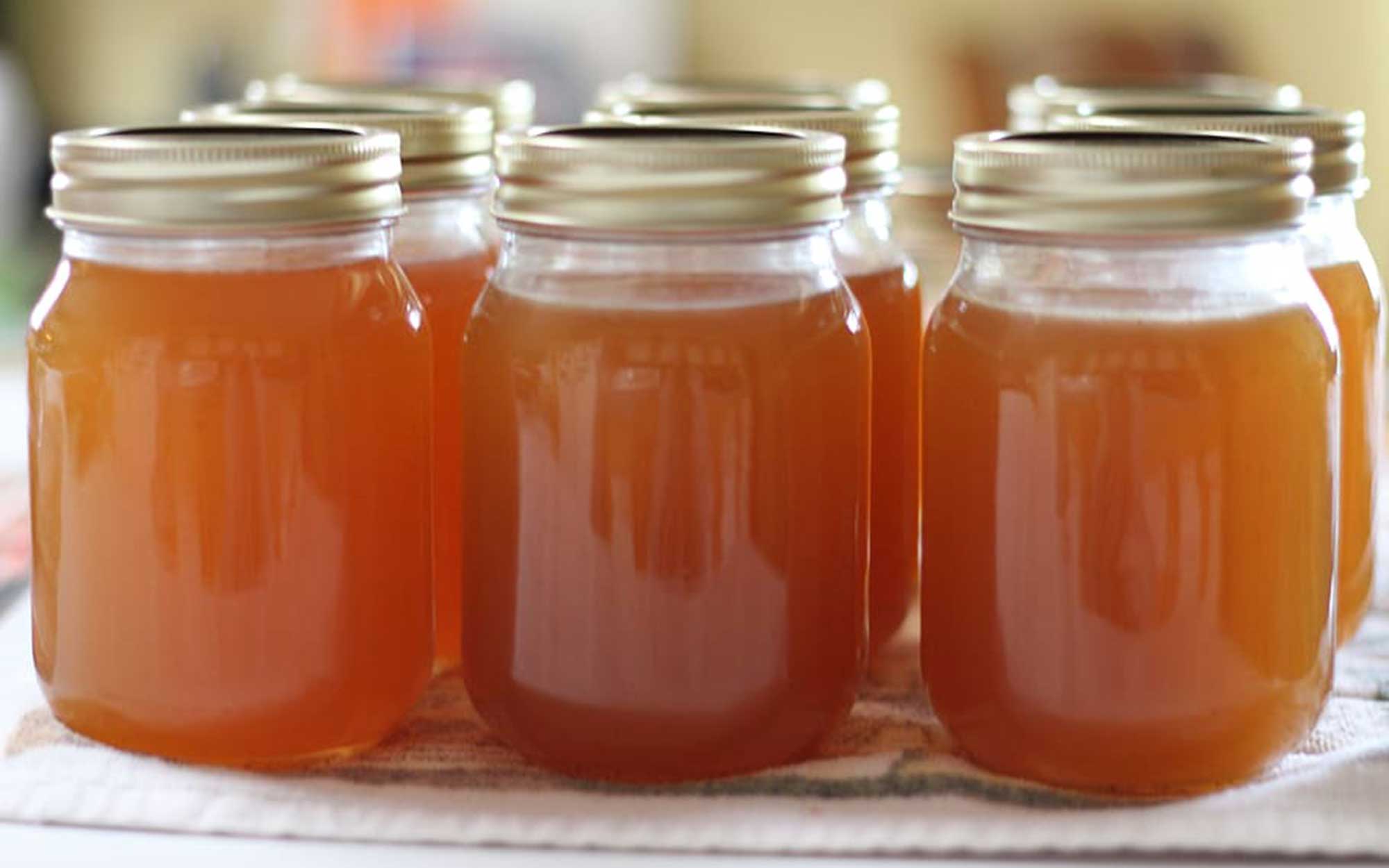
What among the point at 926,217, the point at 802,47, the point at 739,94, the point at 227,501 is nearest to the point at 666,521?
the point at 227,501

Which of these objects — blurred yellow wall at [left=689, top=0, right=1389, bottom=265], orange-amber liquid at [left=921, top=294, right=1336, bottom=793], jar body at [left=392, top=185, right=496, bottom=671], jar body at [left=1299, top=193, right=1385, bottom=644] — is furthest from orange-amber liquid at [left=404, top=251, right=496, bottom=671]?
blurred yellow wall at [left=689, top=0, right=1389, bottom=265]

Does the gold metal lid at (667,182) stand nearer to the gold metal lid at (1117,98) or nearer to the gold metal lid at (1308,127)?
the gold metal lid at (1308,127)

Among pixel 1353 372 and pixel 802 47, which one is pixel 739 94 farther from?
pixel 802 47

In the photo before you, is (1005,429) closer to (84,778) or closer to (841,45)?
(84,778)

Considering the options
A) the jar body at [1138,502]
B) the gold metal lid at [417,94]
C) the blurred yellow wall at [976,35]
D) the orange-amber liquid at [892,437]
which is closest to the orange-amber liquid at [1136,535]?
the jar body at [1138,502]

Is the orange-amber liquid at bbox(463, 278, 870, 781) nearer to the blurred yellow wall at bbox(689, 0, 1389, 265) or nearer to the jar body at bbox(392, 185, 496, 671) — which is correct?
the jar body at bbox(392, 185, 496, 671)

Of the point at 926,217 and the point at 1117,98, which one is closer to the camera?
the point at 1117,98
